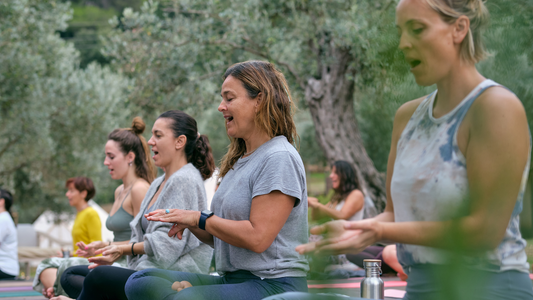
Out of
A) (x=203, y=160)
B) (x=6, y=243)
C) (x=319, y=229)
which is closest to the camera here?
(x=319, y=229)

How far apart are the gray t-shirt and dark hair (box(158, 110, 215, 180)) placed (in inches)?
43.9

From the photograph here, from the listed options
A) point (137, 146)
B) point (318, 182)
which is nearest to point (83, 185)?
point (137, 146)

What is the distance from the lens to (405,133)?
108 centimetres

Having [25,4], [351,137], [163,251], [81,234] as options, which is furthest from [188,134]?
[25,4]

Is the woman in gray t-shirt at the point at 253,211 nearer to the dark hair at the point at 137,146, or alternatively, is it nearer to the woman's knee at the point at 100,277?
the woman's knee at the point at 100,277

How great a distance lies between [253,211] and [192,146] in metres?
1.40

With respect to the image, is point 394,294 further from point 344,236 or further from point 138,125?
point 344,236

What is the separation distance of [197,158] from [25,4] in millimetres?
8913

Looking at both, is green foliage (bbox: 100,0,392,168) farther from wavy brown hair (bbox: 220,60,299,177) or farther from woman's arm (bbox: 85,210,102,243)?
wavy brown hair (bbox: 220,60,299,177)

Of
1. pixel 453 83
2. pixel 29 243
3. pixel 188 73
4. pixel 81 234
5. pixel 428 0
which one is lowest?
pixel 29 243

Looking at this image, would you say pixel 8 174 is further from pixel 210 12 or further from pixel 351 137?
pixel 351 137

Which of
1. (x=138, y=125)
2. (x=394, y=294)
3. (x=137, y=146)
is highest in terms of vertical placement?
(x=138, y=125)

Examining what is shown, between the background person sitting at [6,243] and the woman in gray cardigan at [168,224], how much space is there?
13.9ft

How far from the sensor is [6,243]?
6332mm
